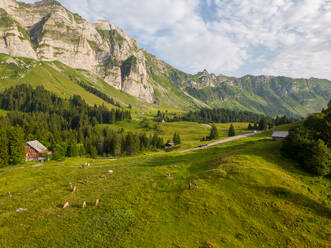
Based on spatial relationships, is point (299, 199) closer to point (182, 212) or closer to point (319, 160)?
point (319, 160)

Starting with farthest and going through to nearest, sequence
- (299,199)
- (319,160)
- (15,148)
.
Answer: (15,148)
(319,160)
(299,199)

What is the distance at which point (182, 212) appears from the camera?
26.9 meters

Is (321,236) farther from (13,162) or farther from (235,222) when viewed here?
(13,162)

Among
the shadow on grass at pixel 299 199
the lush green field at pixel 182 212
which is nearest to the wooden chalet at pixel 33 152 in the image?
the lush green field at pixel 182 212

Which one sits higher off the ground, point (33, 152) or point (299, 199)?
point (299, 199)

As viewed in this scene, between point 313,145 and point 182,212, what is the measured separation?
34.8m

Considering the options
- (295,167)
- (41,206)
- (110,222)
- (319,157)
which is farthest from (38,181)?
(319,157)

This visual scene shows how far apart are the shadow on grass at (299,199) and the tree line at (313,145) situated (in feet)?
42.8

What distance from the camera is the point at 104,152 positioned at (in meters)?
117

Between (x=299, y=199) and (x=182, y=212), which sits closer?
(x=182, y=212)

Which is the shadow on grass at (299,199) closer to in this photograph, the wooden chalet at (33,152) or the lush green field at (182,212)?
the lush green field at (182,212)

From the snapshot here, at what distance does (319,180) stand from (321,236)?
17.8m

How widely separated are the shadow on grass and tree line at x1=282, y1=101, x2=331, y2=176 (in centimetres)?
1304

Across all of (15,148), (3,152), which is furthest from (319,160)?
(15,148)
